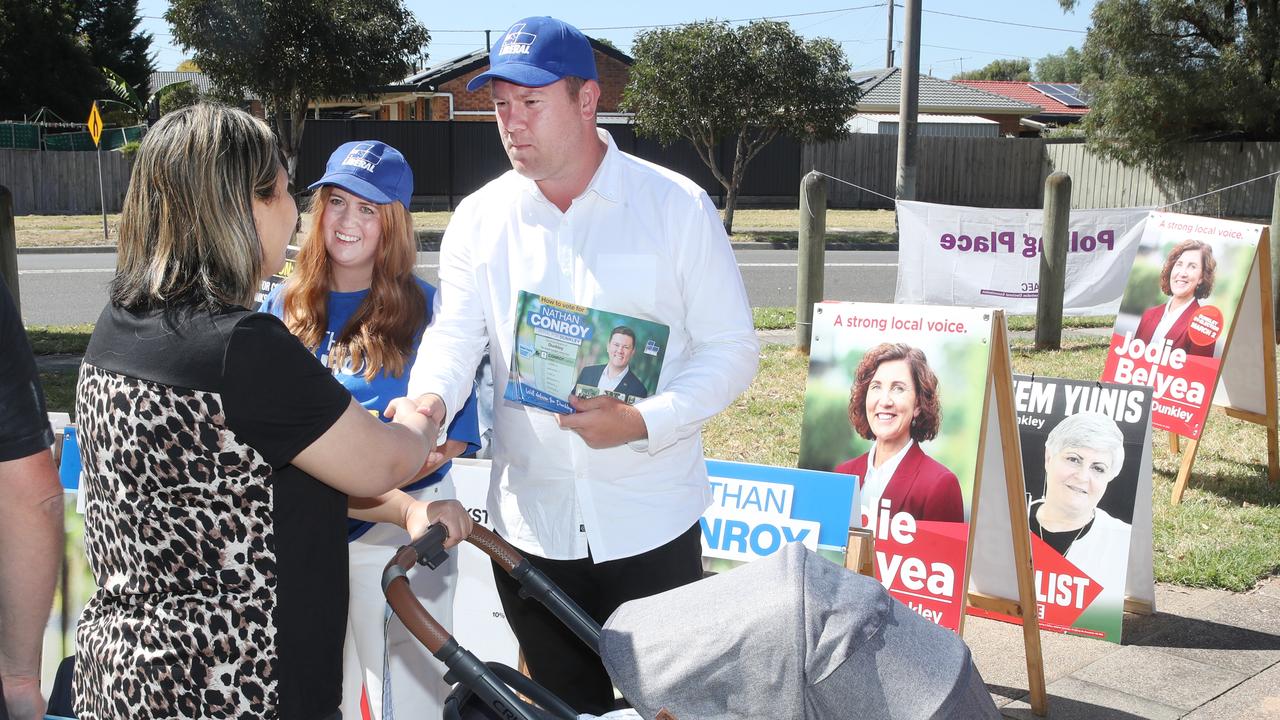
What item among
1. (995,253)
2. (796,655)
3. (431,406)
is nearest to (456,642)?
(796,655)

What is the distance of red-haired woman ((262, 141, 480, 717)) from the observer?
123 inches

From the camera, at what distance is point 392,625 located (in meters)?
A: 3.16

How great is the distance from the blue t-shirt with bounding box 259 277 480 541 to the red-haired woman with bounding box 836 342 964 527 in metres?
1.89

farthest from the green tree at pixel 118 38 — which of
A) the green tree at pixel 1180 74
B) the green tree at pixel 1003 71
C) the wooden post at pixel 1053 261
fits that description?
the green tree at pixel 1003 71

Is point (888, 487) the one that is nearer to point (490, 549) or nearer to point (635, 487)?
point (635, 487)

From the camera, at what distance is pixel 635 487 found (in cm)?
277

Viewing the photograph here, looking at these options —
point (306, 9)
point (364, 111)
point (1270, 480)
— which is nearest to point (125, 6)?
point (364, 111)

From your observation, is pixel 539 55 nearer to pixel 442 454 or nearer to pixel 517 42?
pixel 517 42

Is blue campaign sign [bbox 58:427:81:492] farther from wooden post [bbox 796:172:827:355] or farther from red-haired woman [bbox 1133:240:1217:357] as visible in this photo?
wooden post [bbox 796:172:827:355]

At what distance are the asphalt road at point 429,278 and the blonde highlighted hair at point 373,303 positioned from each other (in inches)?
295

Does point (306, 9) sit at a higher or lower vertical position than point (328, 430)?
higher

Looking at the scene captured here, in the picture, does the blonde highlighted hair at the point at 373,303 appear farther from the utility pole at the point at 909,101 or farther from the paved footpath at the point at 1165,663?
the utility pole at the point at 909,101

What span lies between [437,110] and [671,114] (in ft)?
52.9

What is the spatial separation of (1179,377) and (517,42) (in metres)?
5.11
